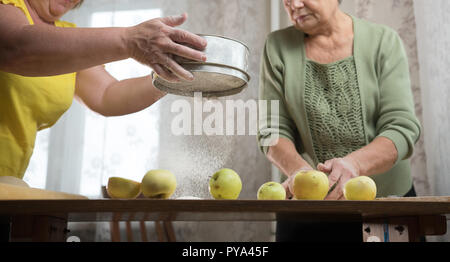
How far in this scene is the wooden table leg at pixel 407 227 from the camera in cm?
85

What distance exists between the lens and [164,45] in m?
0.89

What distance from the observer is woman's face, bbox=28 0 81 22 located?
1253 mm

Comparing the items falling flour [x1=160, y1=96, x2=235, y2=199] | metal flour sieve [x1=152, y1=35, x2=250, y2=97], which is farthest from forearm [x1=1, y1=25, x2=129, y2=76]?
falling flour [x1=160, y1=96, x2=235, y2=199]

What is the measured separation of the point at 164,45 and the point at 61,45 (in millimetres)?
211

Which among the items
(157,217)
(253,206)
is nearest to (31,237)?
(157,217)

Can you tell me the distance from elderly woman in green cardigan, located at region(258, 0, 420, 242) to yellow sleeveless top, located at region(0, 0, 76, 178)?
65 cm

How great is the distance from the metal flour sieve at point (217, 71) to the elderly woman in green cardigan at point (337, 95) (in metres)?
0.40

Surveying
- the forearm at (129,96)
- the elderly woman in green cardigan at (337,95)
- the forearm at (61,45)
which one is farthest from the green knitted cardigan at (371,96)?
the forearm at (61,45)

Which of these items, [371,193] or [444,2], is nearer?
[371,193]

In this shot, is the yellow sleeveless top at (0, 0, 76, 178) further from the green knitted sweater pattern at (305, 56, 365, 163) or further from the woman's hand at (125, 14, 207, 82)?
the green knitted sweater pattern at (305, 56, 365, 163)

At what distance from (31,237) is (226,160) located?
177 cm

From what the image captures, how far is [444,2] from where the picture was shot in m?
1.76

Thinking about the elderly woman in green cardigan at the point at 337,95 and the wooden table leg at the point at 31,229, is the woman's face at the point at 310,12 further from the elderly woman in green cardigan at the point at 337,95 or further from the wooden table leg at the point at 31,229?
the wooden table leg at the point at 31,229
